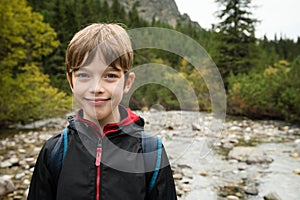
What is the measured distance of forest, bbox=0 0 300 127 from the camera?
24.1ft

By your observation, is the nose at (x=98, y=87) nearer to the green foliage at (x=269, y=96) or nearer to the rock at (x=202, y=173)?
the rock at (x=202, y=173)

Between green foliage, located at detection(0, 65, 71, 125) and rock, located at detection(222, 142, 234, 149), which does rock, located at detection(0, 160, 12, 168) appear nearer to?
green foliage, located at detection(0, 65, 71, 125)

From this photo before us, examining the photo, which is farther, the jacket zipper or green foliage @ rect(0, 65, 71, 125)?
green foliage @ rect(0, 65, 71, 125)

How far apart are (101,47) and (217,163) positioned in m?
4.17

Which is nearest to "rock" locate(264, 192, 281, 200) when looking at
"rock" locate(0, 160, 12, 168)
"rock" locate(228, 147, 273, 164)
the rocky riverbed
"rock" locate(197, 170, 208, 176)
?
the rocky riverbed

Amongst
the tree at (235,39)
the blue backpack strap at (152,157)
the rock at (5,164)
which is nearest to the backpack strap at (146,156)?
the blue backpack strap at (152,157)

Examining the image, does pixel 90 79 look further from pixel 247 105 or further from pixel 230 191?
pixel 247 105

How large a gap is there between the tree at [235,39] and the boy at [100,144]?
17.2 m

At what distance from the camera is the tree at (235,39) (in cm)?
1803

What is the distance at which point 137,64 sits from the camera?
25.8 ft

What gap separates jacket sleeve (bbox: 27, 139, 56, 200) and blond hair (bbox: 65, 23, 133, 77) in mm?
378

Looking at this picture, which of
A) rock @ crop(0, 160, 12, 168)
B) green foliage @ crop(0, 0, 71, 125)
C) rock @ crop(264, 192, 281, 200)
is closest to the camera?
rock @ crop(264, 192, 281, 200)

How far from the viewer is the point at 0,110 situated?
7.66 m

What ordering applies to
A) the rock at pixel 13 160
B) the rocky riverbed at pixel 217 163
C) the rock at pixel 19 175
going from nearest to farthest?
the rocky riverbed at pixel 217 163 < the rock at pixel 19 175 < the rock at pixel 13 160
